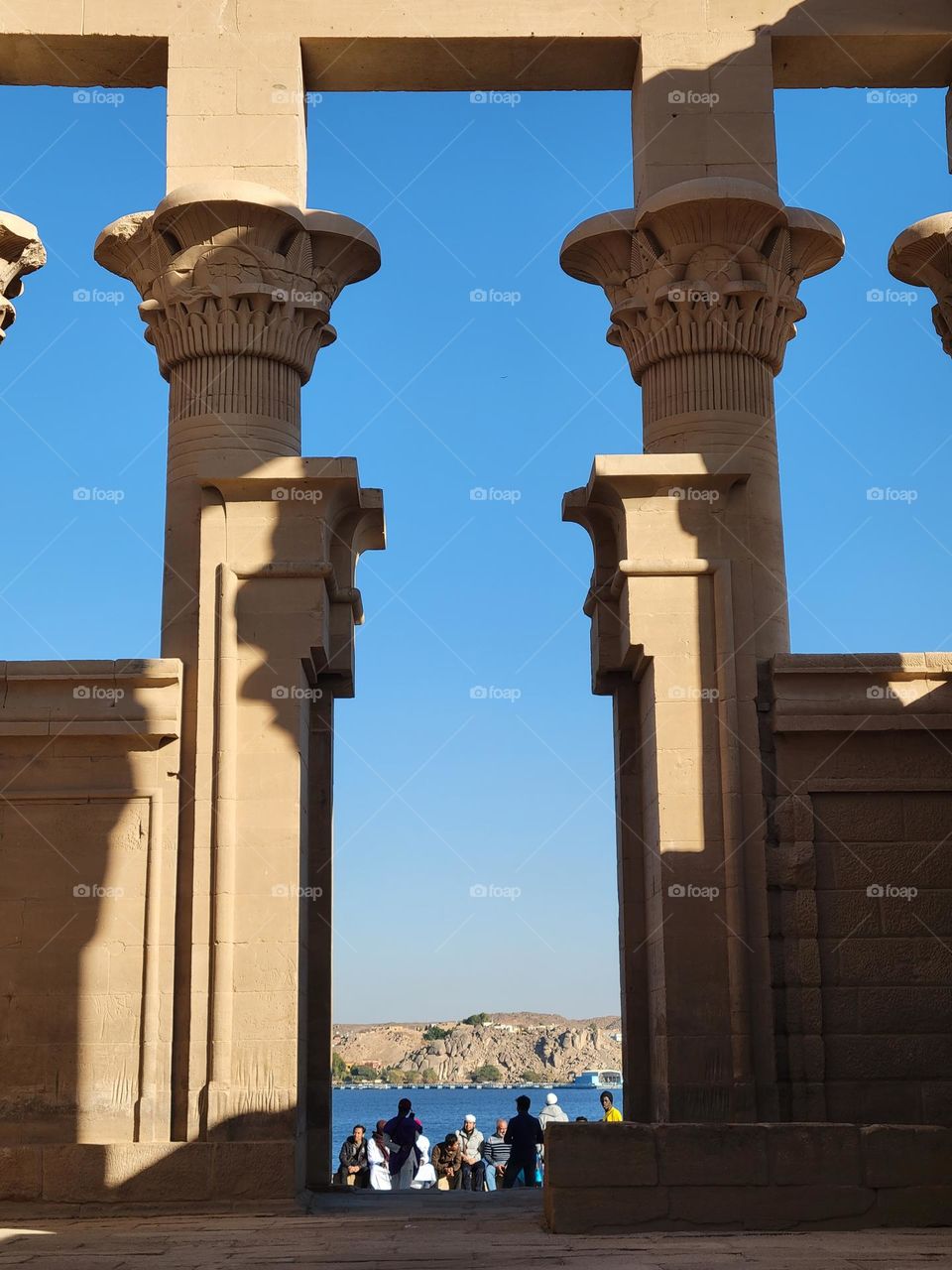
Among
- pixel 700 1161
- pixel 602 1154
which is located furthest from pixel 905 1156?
pixel 602 1154

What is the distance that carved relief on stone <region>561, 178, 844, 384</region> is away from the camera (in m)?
16.6

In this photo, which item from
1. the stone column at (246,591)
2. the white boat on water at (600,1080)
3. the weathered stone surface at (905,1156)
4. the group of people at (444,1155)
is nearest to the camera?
the weathered stone surface at (905,1156)

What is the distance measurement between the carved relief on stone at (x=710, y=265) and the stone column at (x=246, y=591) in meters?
2.93

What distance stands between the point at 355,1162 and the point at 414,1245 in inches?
506

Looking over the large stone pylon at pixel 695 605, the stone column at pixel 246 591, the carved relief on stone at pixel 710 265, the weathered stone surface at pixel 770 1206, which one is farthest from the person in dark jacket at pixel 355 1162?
the carved relief on stone at pixel 710 265

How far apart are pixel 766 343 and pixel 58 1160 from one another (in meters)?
10.6

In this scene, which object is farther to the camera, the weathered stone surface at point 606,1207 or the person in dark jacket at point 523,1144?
the person in dark jacket at point 523,1144

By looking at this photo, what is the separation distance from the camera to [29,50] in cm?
1783

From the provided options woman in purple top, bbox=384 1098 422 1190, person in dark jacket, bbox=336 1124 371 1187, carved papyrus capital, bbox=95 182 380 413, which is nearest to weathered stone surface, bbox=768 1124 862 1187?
carved papyrus capital, bbox=95 182 380 413

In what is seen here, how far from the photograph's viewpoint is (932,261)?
55.5ft

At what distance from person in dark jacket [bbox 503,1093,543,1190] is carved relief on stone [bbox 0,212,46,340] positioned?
11.1m

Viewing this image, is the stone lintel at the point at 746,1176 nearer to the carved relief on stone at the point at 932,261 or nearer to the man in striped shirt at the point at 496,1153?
the carved relief on stone at the point at 932,261

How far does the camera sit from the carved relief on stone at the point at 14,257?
1670 centimetres

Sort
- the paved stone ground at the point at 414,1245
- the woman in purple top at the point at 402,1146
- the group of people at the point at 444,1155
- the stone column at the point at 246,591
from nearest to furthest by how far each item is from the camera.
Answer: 1. the paved stone ground at the point at 414,1245
2. the stone column at the point at 246,591
3. the group of people at the point at 444,1155
4. the woman in purple top at the point at 402,1146
